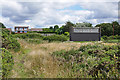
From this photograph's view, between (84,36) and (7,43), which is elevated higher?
(84,36)

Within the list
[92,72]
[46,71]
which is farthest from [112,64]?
[46,71]

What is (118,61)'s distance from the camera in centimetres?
500

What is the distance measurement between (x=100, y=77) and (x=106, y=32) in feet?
106

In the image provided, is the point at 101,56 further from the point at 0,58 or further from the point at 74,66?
the point at 0,58

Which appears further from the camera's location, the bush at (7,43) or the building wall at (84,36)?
the building wall at (84,36)

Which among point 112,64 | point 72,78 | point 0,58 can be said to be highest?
point 0,58

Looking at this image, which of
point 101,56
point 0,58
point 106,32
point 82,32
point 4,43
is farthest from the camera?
point 106,32

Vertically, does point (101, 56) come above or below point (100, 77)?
above

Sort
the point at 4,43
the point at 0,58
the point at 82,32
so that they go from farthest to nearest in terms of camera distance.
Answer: the point at 82,32, the point at 4,43, the point at 0,58

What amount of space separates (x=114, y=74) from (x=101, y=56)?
62.2 inches

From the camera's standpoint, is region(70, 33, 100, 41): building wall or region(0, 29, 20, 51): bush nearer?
region(0, 29, 20, 51): bush

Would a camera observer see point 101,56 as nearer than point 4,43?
Yes

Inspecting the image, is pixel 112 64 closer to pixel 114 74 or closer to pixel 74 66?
pixel 114 74

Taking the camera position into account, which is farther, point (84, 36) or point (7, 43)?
point (84, 36)
